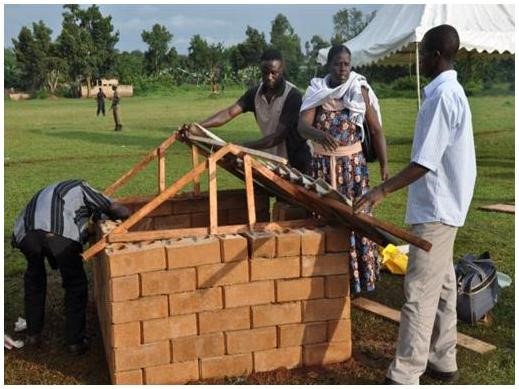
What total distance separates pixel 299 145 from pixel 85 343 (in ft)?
6.63

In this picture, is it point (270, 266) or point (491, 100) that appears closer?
point (270, 266)

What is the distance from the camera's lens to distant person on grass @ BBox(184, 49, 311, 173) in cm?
435

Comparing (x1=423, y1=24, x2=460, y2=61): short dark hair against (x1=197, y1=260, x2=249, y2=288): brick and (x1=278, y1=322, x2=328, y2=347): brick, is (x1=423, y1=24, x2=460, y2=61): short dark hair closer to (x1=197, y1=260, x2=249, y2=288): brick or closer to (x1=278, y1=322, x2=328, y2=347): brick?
(x1=197, y1=260, x2=249, y2=288): brick

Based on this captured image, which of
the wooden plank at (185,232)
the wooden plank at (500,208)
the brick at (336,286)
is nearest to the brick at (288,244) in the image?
the wooden plank at (185,232)

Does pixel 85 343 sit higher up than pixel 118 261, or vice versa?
pixel 118 261

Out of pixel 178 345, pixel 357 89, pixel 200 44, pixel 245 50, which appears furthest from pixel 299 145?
pixel 200 44

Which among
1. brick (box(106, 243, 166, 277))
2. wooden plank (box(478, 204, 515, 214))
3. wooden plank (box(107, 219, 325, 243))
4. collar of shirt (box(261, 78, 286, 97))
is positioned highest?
collar of shirt (box(261, 78, 286, 97))

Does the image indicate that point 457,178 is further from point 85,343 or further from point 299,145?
point 85,343

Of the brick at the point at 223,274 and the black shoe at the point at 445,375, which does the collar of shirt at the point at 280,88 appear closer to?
the brick at the point at 223,274

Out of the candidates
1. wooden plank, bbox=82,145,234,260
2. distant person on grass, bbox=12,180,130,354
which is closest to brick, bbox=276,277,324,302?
wooden plank, bbox=82,145,234,260

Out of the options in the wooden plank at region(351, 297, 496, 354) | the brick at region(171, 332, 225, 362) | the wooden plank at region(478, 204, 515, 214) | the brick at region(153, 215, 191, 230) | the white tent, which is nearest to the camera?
the brick at region(171, 332, 225, 362)

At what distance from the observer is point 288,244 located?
3.35 m

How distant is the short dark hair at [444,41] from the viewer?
2.98 m

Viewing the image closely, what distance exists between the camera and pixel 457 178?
303cm
